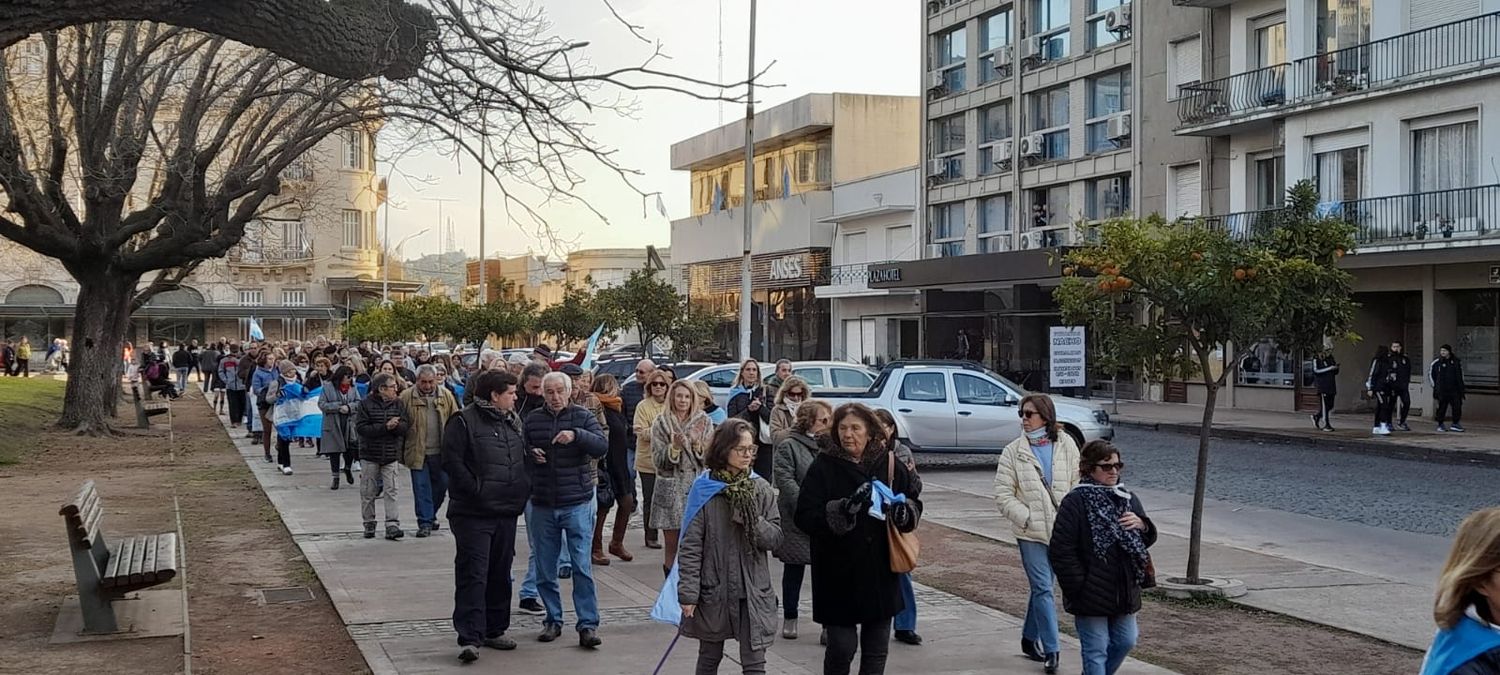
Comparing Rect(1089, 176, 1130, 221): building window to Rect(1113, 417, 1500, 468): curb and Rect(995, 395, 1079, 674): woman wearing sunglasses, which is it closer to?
Rect(1113, 417, 1500, 468): curb

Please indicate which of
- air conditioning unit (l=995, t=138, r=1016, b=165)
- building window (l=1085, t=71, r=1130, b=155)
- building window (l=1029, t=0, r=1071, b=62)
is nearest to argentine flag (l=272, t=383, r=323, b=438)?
building window (l=1085, t=71, r=1130, b=155)

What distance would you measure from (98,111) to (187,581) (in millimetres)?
15612

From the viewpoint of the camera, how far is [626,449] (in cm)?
1212

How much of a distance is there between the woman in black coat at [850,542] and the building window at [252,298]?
75.2m

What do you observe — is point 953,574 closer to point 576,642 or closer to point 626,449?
point 626,449

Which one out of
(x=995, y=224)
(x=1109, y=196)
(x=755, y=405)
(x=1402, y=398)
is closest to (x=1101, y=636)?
(x=755, y=405)

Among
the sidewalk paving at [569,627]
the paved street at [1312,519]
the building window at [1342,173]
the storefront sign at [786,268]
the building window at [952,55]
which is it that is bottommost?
the paved street at [1312,519]

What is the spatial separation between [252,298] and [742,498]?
76.2 meters

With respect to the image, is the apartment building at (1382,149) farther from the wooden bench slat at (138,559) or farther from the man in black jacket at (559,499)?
the wooden bench slat at (138,559)

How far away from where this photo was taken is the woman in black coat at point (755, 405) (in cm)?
1186

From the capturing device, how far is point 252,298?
77.8 m

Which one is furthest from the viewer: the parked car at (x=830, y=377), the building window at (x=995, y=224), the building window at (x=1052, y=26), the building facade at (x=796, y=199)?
the building facade at (x=796, y=199)

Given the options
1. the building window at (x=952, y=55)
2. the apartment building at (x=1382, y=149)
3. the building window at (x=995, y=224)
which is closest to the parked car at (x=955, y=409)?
the apartment building at (x=1382, y=149)

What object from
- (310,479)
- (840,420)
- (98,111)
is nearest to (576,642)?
(840,420)
